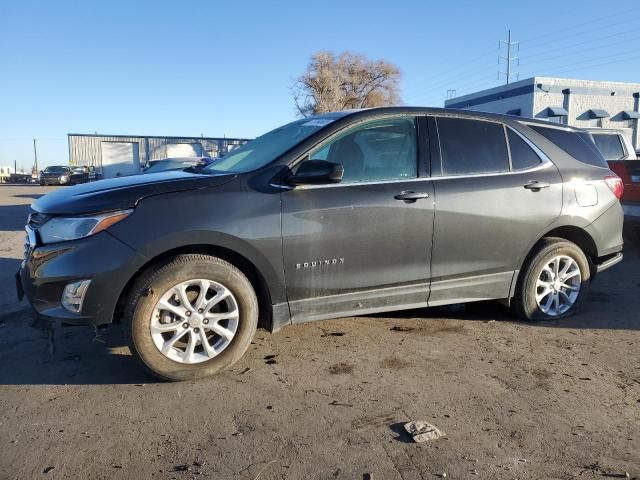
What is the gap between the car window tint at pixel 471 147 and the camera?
4.17 metres

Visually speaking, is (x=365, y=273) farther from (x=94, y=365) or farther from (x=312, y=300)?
(x=94, y=365)

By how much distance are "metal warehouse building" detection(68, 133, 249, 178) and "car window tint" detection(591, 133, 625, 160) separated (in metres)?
39.5

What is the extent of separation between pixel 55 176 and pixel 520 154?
120 ft

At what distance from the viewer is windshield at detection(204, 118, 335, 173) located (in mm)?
3863

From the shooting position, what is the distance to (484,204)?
417cm

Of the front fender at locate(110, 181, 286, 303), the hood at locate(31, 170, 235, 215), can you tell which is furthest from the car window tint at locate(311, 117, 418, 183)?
the hood at locate(31, 170, 235, 215)

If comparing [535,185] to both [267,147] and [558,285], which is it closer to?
[558,285]

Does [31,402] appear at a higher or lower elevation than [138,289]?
lower

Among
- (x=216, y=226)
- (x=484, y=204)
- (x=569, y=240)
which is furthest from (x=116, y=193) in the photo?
(x=569, y=240)

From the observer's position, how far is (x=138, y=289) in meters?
3.26

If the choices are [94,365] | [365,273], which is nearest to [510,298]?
[365,273]

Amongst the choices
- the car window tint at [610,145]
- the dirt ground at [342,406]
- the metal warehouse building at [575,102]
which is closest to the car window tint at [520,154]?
the dirt ground at [342,406]

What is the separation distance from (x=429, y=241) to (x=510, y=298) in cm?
115

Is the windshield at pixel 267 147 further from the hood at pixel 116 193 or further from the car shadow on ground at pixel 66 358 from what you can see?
the car shadow on ground at pixel 66 358
